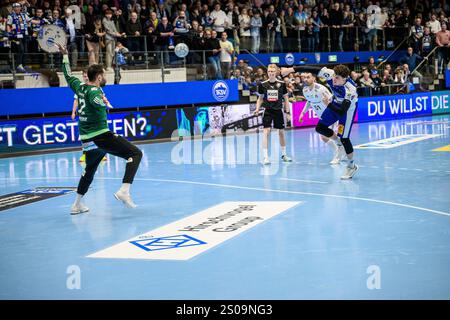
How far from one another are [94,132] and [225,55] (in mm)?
15761

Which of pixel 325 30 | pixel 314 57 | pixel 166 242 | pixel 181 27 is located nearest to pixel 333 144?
pixel 166 242

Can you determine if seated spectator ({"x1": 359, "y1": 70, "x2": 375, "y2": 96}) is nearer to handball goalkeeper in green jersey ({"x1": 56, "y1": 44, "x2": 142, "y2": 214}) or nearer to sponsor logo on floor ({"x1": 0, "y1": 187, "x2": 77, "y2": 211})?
sponsor logo on floor ({"x1": 0, "y1": 187, "x2": 77, "y2": 211})

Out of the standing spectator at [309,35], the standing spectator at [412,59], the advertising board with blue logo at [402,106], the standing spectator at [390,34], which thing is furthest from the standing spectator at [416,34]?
the standing spectator at [309,35]

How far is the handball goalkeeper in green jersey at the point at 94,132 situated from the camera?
10.6m

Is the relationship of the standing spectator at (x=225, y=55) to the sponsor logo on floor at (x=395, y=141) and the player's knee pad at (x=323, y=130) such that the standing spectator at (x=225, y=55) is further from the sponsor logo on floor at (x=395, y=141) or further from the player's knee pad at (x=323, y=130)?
the player's knee pad at (x=323, y=130)

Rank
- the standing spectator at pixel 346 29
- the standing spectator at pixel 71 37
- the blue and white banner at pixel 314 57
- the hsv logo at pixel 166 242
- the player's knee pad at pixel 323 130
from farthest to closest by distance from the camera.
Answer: the standing spectator at pixel 346 29 < the blue and white banner at pixel 314 57 < the standing spectator at pixel 71 37 < the player's knee pad at pixel 323 130 < the hsv logo at pixel 166 242

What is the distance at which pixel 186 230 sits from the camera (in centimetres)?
950

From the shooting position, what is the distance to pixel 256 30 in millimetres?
29719

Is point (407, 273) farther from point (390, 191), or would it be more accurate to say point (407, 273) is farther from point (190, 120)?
point (190, 120)

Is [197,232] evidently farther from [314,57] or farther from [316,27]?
[316,27]

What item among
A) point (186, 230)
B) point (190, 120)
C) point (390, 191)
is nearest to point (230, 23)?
point (190, 120)

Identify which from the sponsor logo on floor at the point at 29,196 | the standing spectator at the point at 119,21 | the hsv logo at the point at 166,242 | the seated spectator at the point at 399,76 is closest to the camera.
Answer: the hsv logo at the point at 166,242

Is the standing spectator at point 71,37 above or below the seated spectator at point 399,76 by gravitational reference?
above
